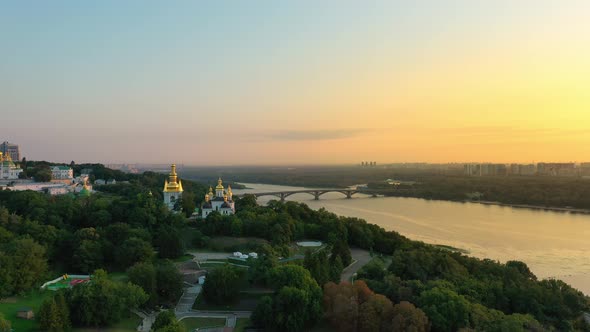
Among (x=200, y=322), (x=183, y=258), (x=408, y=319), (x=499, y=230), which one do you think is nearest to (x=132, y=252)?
(x=183, y=258)

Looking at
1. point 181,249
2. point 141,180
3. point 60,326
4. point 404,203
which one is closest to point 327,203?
point 404,203

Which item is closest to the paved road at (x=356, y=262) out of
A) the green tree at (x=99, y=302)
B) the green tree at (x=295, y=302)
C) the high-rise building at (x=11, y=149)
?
the green tree at (x=295, y=302)

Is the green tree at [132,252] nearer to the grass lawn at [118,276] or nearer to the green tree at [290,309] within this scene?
the grass lawn at [118,276]

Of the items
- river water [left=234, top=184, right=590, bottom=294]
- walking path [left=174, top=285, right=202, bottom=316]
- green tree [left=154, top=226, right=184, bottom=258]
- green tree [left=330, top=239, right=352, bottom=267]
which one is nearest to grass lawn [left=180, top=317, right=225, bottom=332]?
walking path [left=174, top=285, right=202, bottom=316]

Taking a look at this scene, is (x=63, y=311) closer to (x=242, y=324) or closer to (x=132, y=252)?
(x=242, y=324)

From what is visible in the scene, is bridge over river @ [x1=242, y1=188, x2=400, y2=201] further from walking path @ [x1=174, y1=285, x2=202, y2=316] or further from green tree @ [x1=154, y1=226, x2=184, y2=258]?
walking path @ [x1=174, y1=285, x2=202, y2=316]

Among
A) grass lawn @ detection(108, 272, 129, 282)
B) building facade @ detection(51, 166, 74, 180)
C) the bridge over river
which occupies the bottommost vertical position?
grass lawn @ detection(108, 272, 129, 282)
